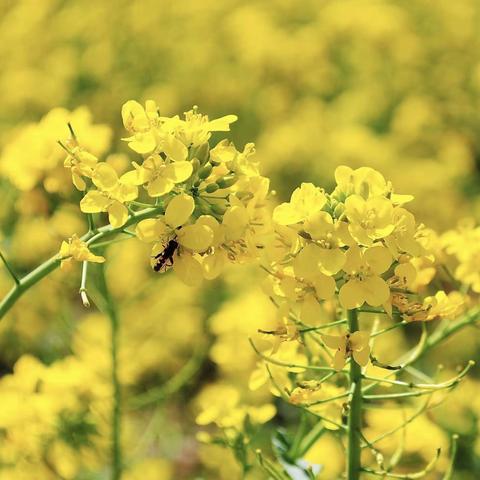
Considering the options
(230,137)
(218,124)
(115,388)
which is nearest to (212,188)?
(218,124)

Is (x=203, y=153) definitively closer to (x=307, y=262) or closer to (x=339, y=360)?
(x=307, y=262)

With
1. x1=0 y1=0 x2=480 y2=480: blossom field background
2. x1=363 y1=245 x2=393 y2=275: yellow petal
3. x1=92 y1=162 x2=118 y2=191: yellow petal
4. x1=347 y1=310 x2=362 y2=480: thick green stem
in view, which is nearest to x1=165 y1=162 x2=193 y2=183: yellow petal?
x1=92 y1=162 x2=118 y2=191: yellow petal

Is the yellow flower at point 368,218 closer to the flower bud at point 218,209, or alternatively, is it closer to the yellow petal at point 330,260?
the yellow petal at point 330,260

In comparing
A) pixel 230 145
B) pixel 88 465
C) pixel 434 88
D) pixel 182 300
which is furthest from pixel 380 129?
pixel 230 145

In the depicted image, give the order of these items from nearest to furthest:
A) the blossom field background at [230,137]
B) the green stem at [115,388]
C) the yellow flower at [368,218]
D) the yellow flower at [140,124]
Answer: the yellow flower at [368,218] → the yellow flower at [140,124] → the green stem at [115,388] → the blossom field background at [230,137]

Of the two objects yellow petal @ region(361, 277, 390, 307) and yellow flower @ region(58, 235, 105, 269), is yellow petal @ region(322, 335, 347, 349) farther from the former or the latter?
yellow flower @ region(58, 235, 105, 269)

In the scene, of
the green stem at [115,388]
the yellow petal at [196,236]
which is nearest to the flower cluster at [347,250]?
the yellow petal at [196,236]
